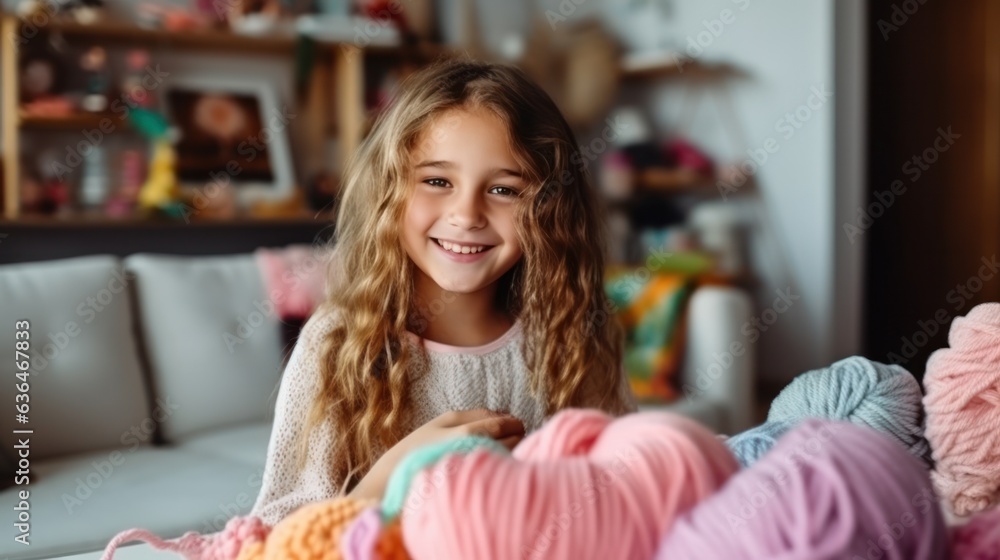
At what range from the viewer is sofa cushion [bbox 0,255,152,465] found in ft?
5.48

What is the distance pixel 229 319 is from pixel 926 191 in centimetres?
261

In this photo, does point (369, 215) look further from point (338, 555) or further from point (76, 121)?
point (76, 121)

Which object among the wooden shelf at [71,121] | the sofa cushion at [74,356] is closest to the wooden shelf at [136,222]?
the wooden shelf at [71,121]

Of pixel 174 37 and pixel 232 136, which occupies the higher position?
pixel 174 37

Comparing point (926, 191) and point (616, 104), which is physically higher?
point (616, 104)

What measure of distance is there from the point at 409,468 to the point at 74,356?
1568mm

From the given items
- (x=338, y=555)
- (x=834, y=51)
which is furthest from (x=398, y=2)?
A: (x=338, y=555)

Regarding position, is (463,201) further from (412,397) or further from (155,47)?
(155,47)

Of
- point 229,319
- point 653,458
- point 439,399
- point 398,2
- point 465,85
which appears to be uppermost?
point 398,2

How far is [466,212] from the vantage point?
0.63m

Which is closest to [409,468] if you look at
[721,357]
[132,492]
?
[132,492]

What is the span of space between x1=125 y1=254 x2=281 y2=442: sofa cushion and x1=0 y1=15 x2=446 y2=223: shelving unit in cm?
68

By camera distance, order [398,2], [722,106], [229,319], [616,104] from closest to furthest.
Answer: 1. [229,319]
2. [398,2]
3. [722,106]
4. [616,104]

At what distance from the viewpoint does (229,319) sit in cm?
203
